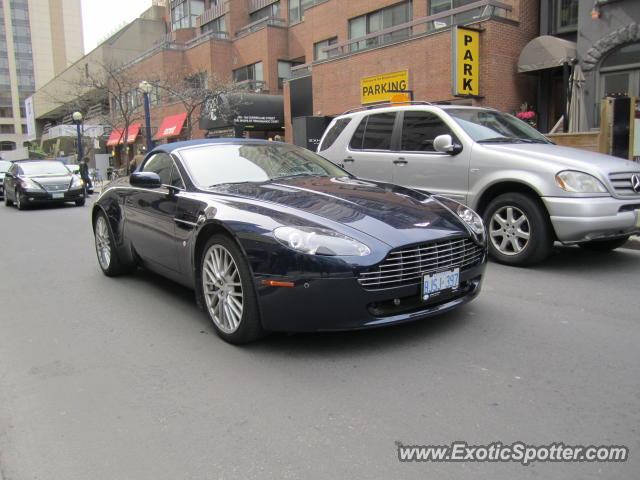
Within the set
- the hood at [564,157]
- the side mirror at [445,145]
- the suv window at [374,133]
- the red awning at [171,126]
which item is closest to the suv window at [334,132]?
the suv window at [374,133]

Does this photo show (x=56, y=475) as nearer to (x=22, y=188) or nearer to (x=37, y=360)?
(x=37, y=360)

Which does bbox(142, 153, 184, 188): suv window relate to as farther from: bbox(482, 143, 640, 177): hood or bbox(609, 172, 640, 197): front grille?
bbox(609, 172, 640, 197): front grille

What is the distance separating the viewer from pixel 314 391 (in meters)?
3.23

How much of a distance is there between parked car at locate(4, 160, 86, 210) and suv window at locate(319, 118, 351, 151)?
1117 centimetres

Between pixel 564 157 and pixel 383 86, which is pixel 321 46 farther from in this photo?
pixel 564 157

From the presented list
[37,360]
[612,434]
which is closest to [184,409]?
[37,360]

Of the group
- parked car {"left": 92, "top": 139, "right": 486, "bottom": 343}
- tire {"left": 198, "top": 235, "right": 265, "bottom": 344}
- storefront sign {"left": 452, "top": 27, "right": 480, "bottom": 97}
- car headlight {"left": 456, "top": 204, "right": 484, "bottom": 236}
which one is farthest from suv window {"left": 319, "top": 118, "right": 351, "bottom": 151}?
storefront sign {"left": 452, "top": 27, "right": 480, "bottom": 97}

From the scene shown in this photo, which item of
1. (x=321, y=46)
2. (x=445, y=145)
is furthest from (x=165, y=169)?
(x=321, y=46)

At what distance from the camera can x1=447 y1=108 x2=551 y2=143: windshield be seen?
684cm

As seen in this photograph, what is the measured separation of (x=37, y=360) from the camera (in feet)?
13.0

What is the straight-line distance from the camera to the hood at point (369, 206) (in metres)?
3.78

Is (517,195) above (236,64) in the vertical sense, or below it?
below

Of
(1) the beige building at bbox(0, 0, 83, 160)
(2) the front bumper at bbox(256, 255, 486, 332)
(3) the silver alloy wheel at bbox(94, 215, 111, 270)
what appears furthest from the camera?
(1) the beige building at bbox(0, 0, 83, 160)

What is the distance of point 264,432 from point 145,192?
10.8ft
